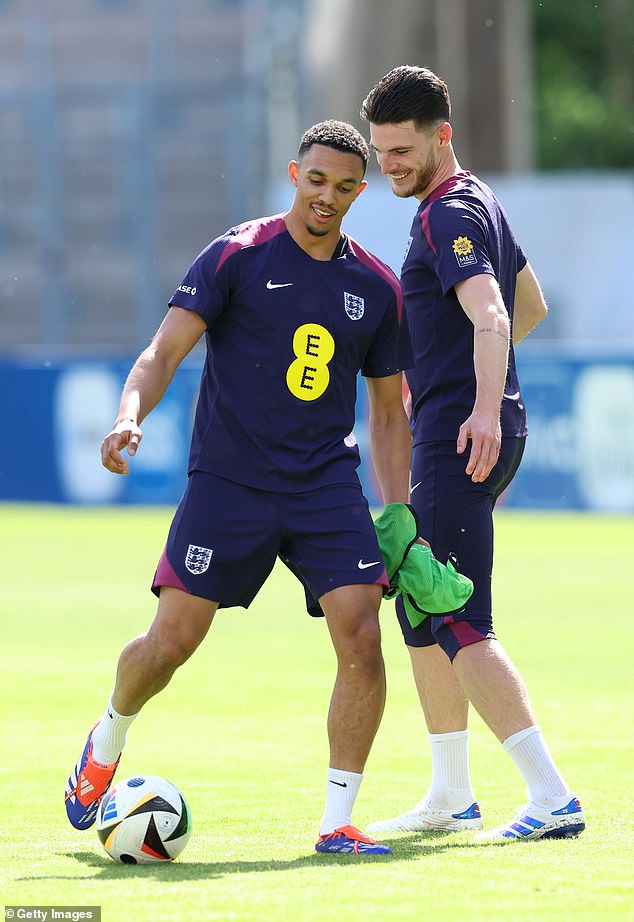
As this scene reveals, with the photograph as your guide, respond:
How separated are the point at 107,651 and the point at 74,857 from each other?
5667 millimetres

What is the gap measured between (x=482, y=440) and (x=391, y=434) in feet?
1.73

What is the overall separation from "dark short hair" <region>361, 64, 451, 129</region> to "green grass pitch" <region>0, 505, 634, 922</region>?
2.46 m

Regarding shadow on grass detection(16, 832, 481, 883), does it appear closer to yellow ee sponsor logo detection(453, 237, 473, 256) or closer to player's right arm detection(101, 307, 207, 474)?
player's right arm detection(101, 307, 207, 474)

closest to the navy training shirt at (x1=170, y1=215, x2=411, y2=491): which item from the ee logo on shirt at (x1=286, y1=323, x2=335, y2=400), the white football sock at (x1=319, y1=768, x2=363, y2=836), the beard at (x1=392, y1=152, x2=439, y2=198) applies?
the ee logo on shirt at (x1=286, y1=323, x2=335, y2=400)

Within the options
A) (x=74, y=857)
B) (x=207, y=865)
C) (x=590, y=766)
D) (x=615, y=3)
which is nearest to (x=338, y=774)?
(x=207, y=865)

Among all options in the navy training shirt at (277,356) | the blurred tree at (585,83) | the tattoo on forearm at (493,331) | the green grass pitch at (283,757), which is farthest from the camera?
the blurred tree at (585,83)

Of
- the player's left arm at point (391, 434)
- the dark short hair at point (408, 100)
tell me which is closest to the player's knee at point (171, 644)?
the player's left arm at point (391, 434)

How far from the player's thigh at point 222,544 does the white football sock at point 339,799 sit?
2.22 ft

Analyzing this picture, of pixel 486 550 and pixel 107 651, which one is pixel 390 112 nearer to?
pixel 486 550

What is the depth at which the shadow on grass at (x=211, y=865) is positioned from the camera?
485 centimetres

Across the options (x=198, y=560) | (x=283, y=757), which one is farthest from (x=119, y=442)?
(x=283, y=757)

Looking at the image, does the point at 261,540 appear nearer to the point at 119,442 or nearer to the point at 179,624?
the point at 179,624

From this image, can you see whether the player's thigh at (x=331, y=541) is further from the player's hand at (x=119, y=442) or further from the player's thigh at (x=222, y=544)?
the player's hand at (x=119, y=442)

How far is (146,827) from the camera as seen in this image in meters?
5.06
